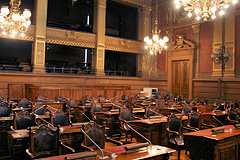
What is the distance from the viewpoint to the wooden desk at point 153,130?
4.69 metres

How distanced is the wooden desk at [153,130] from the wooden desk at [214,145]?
916 millimetres

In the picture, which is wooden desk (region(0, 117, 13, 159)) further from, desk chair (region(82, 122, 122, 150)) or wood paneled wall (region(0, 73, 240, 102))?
wood paneled wall (region(0, 73, 240, 102))

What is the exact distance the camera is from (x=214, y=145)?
3.45 m

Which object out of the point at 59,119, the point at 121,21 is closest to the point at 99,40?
the point at 121,21

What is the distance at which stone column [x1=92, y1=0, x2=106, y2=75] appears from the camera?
1312 cm

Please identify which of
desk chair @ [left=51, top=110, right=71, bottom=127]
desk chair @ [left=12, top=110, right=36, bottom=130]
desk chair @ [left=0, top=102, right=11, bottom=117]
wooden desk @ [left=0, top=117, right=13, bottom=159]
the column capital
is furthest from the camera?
the column capital

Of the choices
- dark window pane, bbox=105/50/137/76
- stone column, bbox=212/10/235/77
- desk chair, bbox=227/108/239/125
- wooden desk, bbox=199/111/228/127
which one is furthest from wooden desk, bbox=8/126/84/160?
dark window pane, bbox=105/50/137/76

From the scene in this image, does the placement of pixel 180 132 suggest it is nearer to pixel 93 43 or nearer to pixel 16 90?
pixel 16 90

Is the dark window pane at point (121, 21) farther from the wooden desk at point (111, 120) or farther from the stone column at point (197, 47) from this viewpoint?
the wooden desk at point (111, 120)

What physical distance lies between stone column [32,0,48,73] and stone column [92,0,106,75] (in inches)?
118

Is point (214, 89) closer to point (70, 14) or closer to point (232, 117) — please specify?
point (232, 117)

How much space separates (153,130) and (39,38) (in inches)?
343

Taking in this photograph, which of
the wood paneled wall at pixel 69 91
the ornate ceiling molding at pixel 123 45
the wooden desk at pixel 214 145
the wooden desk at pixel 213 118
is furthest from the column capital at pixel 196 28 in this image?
the wooden desk at pixel 214 145

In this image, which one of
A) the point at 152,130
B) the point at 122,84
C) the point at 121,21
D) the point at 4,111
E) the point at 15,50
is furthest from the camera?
the point at 121,21
